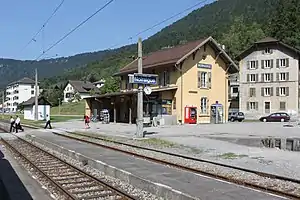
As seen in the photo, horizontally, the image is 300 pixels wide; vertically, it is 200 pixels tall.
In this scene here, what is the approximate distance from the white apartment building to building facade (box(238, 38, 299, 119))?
9160cm

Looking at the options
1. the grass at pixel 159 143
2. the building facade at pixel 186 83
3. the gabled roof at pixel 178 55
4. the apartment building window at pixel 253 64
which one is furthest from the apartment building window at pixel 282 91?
the grass at pixel 159 143

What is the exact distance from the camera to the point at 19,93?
152500 mm

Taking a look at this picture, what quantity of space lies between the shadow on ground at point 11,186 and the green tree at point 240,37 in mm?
85945

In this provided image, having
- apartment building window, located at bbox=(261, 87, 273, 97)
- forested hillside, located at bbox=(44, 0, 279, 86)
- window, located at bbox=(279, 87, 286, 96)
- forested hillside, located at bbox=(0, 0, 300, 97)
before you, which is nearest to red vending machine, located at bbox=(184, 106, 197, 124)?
forested hillside, located at bbox=(0, 0, 300, 97)

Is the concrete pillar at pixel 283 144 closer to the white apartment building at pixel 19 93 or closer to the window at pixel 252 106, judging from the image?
the window at pixel 252 106

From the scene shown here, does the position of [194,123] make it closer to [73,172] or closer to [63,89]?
[73,172]

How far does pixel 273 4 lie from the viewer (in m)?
106

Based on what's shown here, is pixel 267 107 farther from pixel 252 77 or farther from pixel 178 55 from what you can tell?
pixel 178 55

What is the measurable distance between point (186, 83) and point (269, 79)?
33.0m

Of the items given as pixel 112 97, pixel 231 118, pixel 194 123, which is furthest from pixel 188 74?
pixel 231 118

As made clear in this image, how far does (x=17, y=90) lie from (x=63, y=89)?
58.5 feet

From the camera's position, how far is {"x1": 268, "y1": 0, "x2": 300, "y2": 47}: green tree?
89688mm

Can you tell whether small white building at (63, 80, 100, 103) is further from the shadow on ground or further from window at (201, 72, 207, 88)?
the shadow on ground

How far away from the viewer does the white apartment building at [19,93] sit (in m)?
149
